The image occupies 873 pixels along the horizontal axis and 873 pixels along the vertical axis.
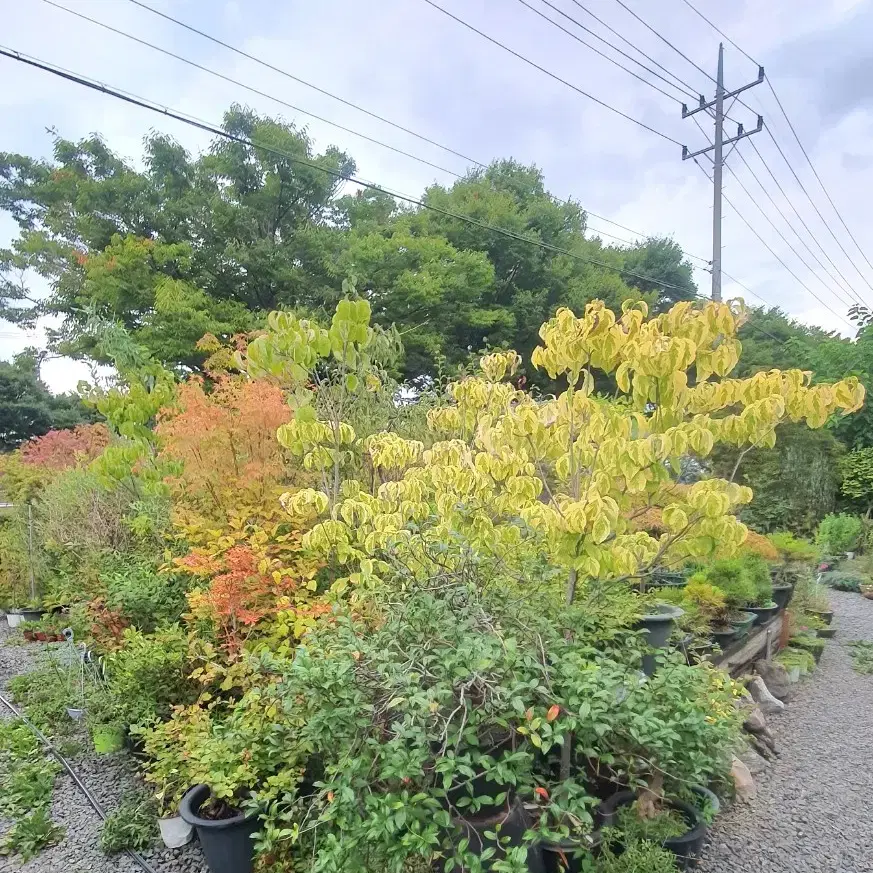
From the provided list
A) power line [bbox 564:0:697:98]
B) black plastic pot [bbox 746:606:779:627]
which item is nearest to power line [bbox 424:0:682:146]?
power line [bbox 564:0:697:98]

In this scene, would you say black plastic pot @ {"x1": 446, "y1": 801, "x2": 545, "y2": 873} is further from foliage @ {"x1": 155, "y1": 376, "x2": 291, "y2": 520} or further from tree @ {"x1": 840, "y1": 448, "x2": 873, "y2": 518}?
tree @ {"x1": 840, "y1": 448, "x2": 873, "y2": 518}

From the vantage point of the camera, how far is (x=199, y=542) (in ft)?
11.7

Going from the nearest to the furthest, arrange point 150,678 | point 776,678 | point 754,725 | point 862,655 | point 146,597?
point 150,678 → point 754,725 → point 146,597 → point 776,678 → point 862,655

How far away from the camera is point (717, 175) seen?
968cm

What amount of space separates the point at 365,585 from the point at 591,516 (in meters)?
1.06

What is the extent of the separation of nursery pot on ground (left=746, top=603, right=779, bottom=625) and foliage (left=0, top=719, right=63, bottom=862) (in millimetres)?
4066

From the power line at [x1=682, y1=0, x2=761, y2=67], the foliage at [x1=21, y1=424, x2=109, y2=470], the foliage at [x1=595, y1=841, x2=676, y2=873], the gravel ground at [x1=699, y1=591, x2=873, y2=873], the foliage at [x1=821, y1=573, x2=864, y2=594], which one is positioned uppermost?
the power line at [x1=682, y1=0, x2=761, y2=67]

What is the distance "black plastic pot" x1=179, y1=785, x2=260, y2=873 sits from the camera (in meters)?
1.99

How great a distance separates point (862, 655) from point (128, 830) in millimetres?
5096

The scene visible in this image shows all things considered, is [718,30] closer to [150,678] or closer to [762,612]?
[762,612]

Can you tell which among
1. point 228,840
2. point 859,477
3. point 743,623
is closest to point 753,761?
point 743,623

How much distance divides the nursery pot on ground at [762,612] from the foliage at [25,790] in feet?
13.3

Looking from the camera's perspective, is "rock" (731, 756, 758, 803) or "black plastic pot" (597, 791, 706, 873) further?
"rock" (731, 756, 758, 803)

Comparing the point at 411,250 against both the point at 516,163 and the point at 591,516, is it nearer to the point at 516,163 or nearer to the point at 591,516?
the point at 516,163
